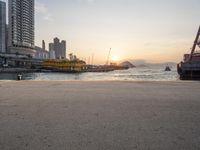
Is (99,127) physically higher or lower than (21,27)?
lower

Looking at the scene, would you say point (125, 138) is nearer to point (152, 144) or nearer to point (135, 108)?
point (152, 144)

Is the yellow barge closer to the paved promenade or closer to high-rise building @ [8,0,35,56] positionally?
high-rise building @ [8,0,35,56]

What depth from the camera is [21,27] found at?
157 metres

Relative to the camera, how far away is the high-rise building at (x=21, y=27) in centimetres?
15048

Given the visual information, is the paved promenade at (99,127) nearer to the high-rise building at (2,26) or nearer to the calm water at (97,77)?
the calm water at (97,77)

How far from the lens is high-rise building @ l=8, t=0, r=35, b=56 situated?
494 ft

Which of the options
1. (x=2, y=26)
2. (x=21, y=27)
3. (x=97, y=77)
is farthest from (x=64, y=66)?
(x=2, y=26)

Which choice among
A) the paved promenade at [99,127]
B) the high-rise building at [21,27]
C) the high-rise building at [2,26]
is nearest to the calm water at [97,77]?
the paved promenade at [99,127]

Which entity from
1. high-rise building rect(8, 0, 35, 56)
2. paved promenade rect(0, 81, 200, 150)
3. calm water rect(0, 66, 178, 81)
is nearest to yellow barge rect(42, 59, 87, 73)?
calm water rect(0, 66, 178, 81)

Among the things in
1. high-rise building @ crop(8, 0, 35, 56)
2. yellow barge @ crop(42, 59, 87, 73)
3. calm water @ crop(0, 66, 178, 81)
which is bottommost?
calm water @ crop(0, 66, 178, 81)

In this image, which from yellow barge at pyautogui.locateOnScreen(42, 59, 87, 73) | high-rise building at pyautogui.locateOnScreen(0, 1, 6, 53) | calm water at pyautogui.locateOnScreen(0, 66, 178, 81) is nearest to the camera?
calm water at pyautogui.locateOnScreen(0, 66, 178, 81)

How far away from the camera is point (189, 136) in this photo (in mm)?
4754

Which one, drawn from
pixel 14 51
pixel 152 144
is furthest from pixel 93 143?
pixel 14 51

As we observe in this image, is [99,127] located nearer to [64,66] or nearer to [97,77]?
[97,77]
